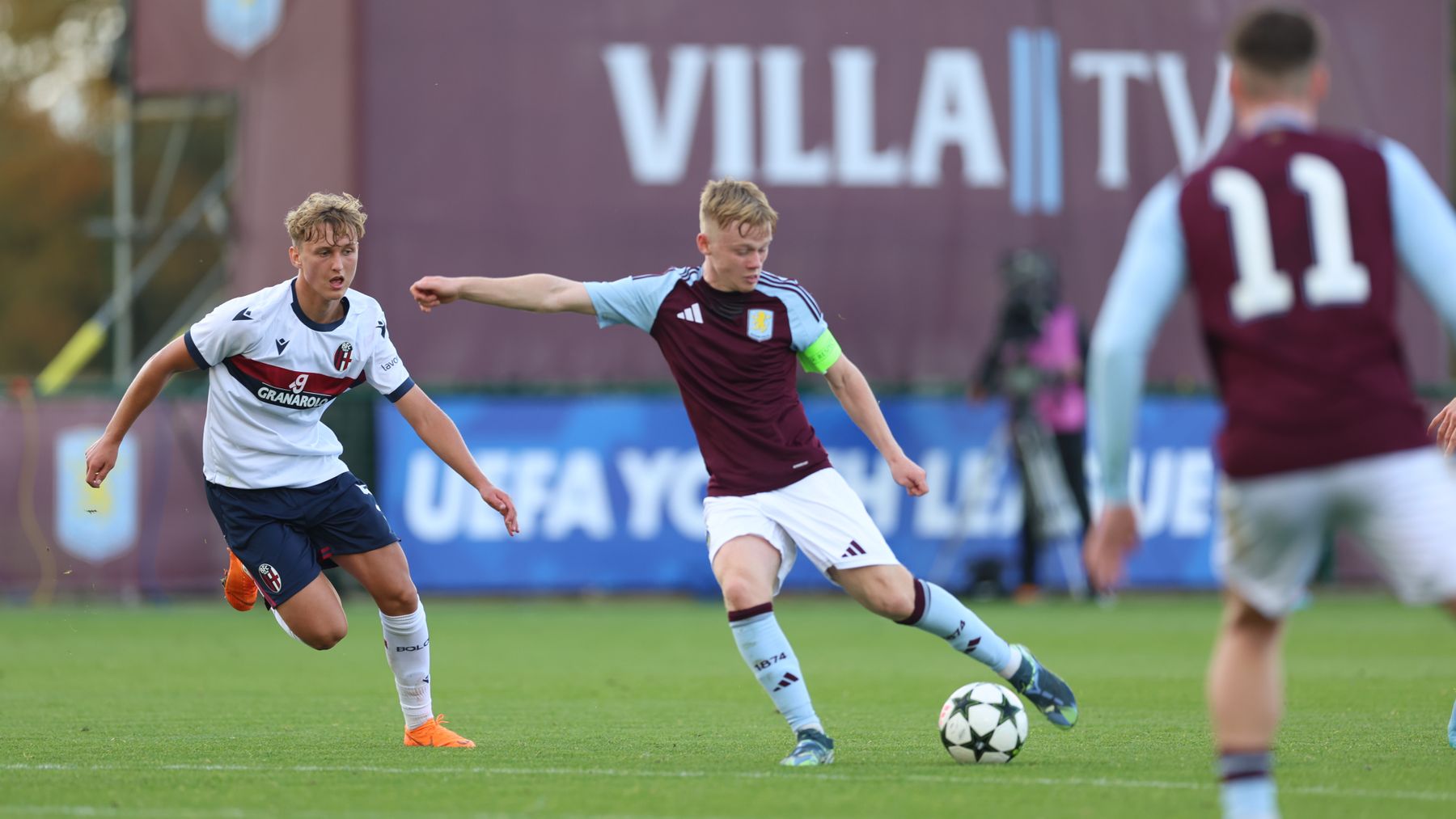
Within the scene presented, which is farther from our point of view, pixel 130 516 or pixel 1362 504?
pixel 130 516

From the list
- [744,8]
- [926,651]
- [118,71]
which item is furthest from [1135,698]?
[118,71]

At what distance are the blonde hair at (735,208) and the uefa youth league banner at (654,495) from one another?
9900mm

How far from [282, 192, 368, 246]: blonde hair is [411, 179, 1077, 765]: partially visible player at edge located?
66 cm

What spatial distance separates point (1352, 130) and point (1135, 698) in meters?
11.4

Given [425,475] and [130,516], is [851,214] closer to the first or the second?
[425,475]

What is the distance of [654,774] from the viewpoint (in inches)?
261

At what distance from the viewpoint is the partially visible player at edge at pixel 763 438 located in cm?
698

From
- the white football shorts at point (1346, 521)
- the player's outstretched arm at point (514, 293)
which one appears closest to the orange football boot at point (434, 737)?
the player's outstretched arm at point (514, 293)

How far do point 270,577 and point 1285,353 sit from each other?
4.67 m

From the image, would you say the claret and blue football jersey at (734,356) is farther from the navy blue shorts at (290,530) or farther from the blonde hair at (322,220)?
the navy blue shorts at (290,530)

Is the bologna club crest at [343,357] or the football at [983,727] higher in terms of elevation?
the bologna club crest at [343,357]

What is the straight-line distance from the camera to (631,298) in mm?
7316

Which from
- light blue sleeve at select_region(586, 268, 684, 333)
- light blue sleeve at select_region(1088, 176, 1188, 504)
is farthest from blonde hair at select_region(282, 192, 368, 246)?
light blue sleeve at select_region(1088, 176, 1188, 504)

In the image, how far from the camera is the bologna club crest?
7871 millimetres
